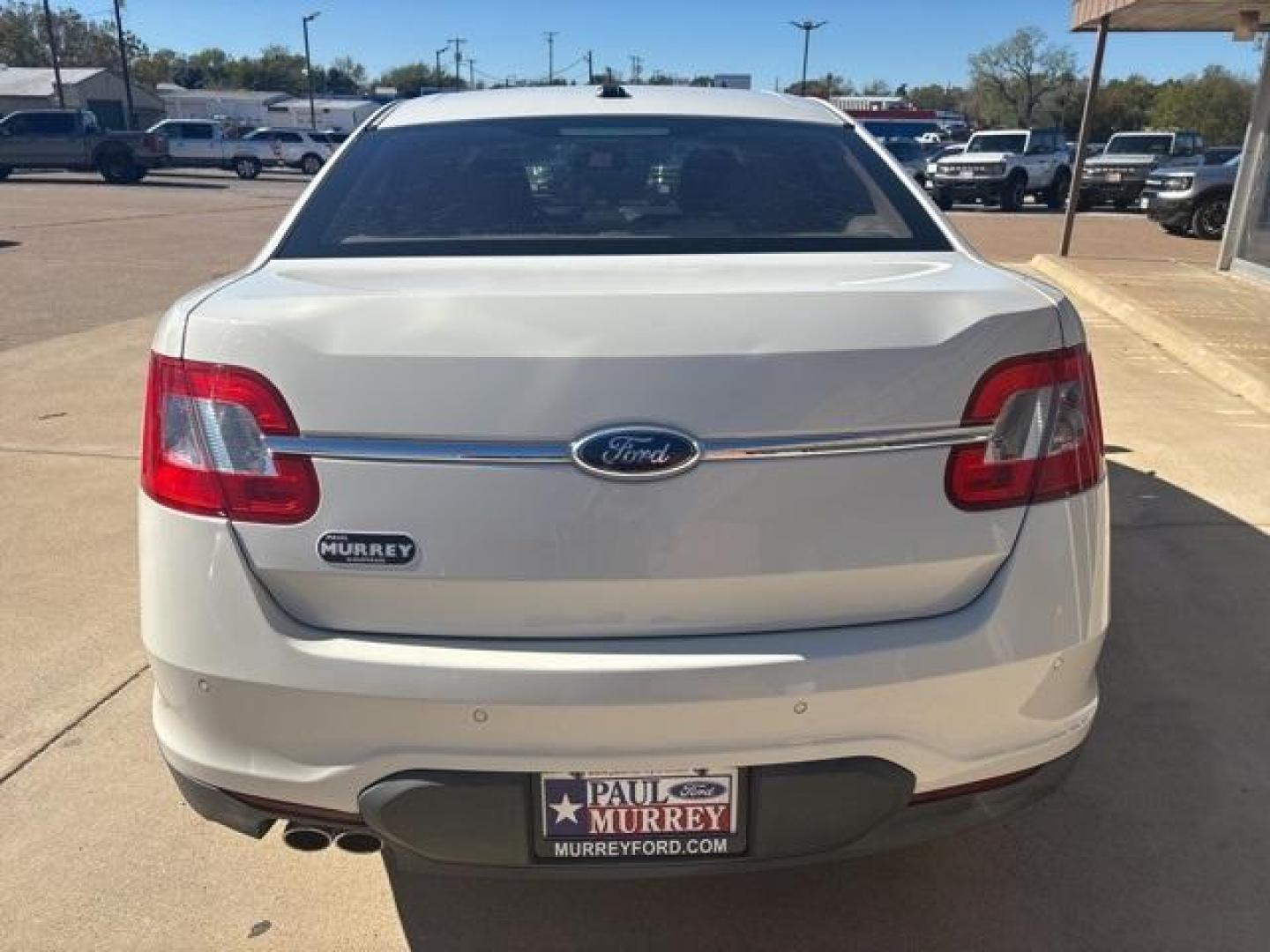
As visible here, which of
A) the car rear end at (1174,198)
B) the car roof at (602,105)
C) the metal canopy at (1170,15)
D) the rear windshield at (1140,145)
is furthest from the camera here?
the rear windshield at (1140,145)

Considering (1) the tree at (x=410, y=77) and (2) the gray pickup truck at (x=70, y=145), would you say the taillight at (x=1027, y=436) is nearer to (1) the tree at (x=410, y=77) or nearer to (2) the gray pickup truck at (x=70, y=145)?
(2) the gray pickup truck at (x=70, y=145)

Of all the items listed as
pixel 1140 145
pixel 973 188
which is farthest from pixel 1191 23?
pixel 1140 145

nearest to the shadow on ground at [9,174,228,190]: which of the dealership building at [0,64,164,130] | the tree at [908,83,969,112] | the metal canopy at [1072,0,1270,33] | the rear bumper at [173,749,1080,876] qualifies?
the dealership building at [0,64,164,130]

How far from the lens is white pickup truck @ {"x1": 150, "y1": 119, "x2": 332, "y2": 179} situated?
125ft

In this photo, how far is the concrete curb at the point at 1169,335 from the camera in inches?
266

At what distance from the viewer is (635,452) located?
167 cm

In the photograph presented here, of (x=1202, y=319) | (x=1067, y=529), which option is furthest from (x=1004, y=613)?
(x=1202, y=319)

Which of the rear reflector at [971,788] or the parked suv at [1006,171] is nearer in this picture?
the rear reflector at [971,788]

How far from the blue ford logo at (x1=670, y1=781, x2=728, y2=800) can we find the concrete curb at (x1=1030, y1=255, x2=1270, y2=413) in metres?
5.82

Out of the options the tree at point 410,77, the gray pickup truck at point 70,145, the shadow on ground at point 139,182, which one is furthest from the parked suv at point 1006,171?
the tree at point 410,77

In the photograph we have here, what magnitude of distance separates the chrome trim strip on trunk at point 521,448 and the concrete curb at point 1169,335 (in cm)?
567

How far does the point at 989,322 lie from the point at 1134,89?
3365 inches

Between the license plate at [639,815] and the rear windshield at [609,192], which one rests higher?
the rear windshield at [609,192]

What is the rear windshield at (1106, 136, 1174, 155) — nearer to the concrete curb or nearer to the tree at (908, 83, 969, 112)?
the concrete curb
